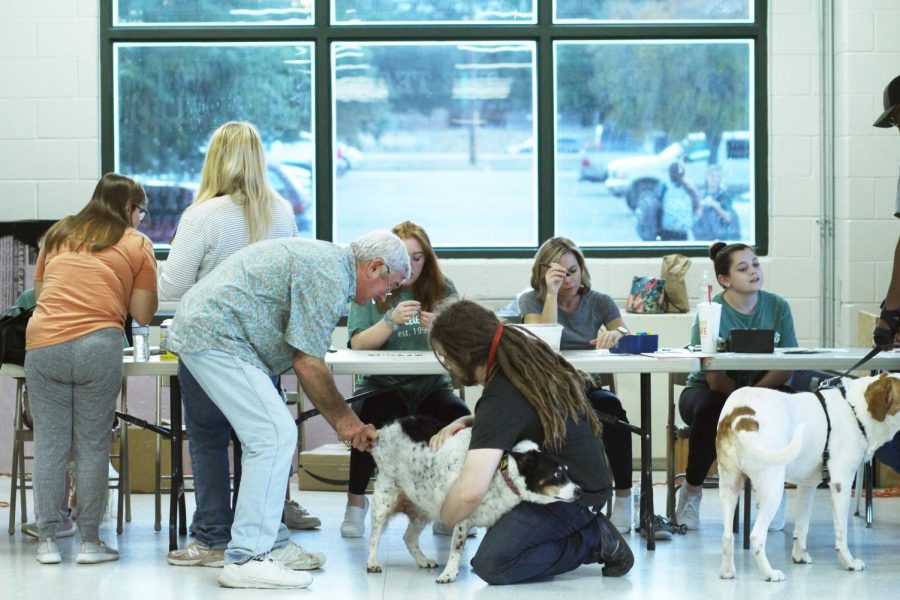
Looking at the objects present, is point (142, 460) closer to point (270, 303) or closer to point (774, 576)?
point (270, 303)

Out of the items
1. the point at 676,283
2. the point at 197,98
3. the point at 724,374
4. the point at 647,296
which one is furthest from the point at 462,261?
the point at 724,374

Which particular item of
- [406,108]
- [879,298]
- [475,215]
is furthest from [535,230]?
[879,298]

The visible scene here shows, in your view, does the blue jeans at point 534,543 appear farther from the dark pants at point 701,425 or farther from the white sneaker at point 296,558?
the dark pants at point 701,425

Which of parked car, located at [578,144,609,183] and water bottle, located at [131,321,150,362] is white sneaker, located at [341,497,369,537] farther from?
parked car, located at [578,144,609,183]

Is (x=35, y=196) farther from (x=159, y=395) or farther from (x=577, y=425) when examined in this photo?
(x=577, y=425)

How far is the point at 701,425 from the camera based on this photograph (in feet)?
14.7

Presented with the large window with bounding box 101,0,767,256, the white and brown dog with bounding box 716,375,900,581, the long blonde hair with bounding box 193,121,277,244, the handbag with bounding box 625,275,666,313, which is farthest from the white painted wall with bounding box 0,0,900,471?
the white and brown dog with bounding box 716,375,900,581

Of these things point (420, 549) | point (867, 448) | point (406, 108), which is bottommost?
point (420, 549)

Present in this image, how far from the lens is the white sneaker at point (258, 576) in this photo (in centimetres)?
364

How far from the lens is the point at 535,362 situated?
11.8 ft

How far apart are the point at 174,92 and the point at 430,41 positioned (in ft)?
4.44

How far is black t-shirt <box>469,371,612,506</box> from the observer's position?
3.54m

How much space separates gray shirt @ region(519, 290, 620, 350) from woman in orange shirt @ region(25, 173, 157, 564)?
4.73 feet

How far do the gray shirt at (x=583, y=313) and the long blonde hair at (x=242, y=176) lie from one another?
3.82ft
